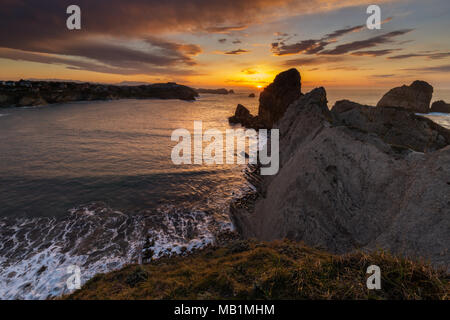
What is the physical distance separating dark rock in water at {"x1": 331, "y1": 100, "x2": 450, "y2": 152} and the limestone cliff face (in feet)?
19.9

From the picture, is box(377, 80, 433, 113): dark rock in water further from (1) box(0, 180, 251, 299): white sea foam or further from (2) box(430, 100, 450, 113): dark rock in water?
(1) box(0, 180, 251, 299): white sea foam

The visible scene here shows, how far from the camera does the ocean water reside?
35.0 ft

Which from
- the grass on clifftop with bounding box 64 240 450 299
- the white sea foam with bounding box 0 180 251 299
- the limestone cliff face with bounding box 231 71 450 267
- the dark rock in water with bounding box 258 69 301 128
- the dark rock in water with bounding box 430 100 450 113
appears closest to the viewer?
the grass on clifftop with bounding box 64 240 450 299

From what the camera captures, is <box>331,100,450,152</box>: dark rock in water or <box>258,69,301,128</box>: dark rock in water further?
<box>258,69,301,128</box>: dark rock in water

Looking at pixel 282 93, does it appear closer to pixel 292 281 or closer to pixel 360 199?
pixel 360 199

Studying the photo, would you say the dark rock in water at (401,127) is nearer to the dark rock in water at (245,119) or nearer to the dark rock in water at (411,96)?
the dark rock in water at (245,119)

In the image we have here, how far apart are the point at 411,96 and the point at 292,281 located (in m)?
87.8

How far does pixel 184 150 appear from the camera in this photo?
32.8m

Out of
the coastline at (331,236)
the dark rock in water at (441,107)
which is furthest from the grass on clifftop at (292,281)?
the dark rock in water at (441,107)

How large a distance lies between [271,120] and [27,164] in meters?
50.8

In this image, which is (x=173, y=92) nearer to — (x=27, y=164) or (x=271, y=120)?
(x=271, y=120)

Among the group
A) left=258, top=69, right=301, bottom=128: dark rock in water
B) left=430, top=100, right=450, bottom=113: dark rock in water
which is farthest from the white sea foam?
left=430, top=100, right=450, bottom=113: dark rock in water

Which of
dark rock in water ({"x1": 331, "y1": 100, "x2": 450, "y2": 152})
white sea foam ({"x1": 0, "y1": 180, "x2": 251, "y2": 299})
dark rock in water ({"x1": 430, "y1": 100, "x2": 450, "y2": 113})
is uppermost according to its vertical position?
dark rock in water ({"x1": 430, "y1": 100, "x2": 450, "y2": 113})
